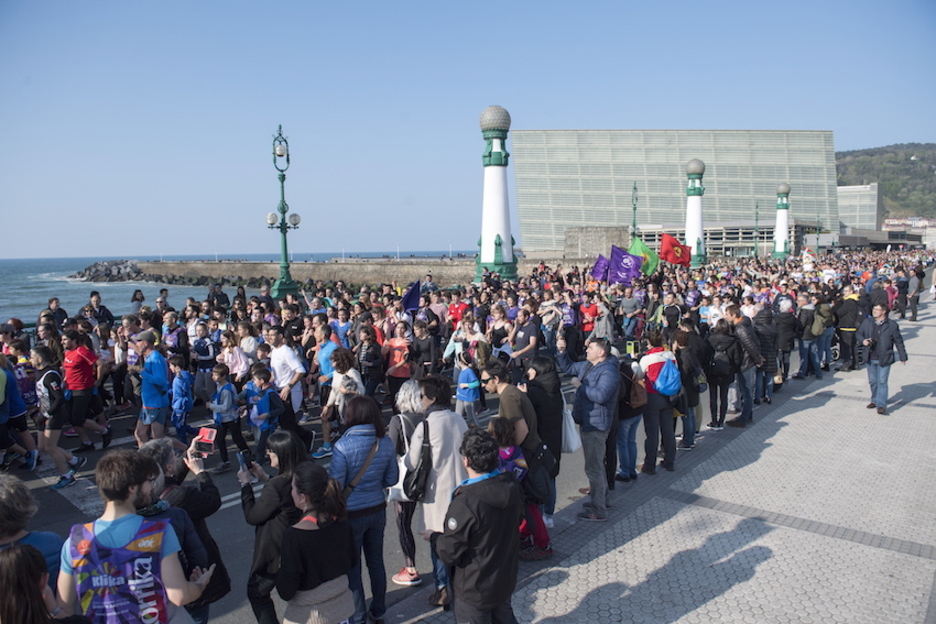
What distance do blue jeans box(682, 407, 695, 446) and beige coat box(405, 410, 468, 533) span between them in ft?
14.5

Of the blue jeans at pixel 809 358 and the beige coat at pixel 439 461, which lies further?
the blue jeans at pixel 809 358

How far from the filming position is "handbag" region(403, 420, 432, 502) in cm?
429

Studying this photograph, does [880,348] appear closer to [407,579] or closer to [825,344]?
[825,344]

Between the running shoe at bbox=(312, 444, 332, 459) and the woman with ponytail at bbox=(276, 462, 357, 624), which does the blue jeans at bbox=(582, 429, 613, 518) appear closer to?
the woman with ponytail at bbox=(276, 462, 357, 624)

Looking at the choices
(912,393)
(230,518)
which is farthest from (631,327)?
(230,518)

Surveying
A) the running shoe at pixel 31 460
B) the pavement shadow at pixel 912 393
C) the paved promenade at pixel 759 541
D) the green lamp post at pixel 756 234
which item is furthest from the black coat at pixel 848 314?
the green lamp post at pixel 756 234

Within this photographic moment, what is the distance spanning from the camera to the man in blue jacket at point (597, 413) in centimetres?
570

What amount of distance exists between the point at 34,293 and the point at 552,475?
3180 inches

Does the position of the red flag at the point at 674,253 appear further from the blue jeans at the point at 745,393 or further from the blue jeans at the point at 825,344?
the blue jeans at the point at 745,393

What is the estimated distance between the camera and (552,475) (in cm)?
531

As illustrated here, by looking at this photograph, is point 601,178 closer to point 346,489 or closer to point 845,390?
point 845,390

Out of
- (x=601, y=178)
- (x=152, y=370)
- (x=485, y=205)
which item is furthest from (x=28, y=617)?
(x=601, y=178)

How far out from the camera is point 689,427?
7820 millimetres

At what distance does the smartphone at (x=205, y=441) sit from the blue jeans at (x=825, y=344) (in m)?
11.8
